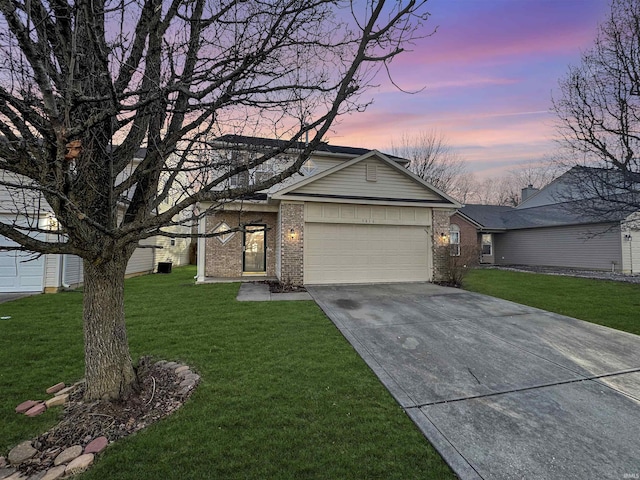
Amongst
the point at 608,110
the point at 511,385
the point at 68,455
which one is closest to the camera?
the point at 68,455

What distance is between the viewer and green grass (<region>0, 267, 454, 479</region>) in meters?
2.24

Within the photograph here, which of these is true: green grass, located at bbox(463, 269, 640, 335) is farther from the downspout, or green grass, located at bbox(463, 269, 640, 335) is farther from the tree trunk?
the downspout

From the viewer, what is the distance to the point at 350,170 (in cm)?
1072

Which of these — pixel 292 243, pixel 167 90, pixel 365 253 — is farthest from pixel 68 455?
pixel 365 253

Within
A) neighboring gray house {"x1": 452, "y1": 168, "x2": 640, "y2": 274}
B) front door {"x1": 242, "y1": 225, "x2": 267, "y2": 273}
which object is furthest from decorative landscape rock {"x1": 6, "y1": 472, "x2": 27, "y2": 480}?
neighboring gray house {"x1": 452, "y1": 168, "x2": 640, "y2": 274}

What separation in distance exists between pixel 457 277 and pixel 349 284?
13.3ft

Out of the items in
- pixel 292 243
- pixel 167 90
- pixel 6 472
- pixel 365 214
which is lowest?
pixel 6 472

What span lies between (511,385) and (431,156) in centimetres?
2251

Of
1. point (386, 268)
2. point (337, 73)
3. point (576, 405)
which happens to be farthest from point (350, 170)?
point (576, 405)

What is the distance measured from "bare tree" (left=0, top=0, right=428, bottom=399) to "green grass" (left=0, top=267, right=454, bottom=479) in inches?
37.4

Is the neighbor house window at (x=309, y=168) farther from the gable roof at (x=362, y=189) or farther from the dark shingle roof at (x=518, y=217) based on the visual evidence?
the dark shingle roof at (x=518, y=217)

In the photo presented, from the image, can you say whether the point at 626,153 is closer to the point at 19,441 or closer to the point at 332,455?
the point at 332,455

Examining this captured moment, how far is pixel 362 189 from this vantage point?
10734mm

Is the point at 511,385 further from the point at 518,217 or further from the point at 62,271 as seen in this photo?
the point at 518,217
